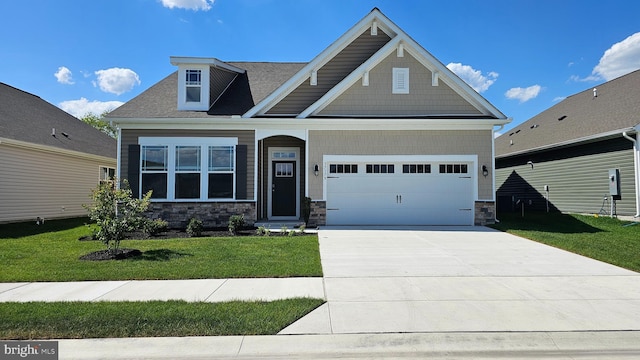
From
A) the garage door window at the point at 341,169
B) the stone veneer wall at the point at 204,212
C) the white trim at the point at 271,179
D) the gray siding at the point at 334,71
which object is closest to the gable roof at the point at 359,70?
the gray siding at the point at 334,71

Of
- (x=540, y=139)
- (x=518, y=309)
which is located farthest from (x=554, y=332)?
(x=540, y=139)

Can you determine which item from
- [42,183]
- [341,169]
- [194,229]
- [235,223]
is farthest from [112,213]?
[42,183]

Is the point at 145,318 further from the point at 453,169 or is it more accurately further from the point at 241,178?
the point at 453,169

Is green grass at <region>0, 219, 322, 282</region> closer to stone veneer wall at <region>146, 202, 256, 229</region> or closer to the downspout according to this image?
stone veneer wall at <region>146, 202, 256, 229</region>

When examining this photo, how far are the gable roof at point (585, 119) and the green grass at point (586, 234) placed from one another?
3.22 metres

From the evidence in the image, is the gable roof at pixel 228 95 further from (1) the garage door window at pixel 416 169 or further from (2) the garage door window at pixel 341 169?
(1) the garage door window at pixel 416 169

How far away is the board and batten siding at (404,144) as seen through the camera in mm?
13031

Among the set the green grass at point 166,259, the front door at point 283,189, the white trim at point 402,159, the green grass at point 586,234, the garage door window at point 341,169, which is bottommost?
the green grass at point 166,259

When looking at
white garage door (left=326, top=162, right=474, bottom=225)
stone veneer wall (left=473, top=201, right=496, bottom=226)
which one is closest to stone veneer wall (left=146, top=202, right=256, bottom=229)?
white garage door (left=326, top=162, right=474, bottom=225)

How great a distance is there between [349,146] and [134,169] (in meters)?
7.39

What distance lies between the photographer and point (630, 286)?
19.5 feet

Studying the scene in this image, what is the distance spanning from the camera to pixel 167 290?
572 centimetres

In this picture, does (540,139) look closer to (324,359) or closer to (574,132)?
(574,132)

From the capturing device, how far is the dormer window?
13805 mm
